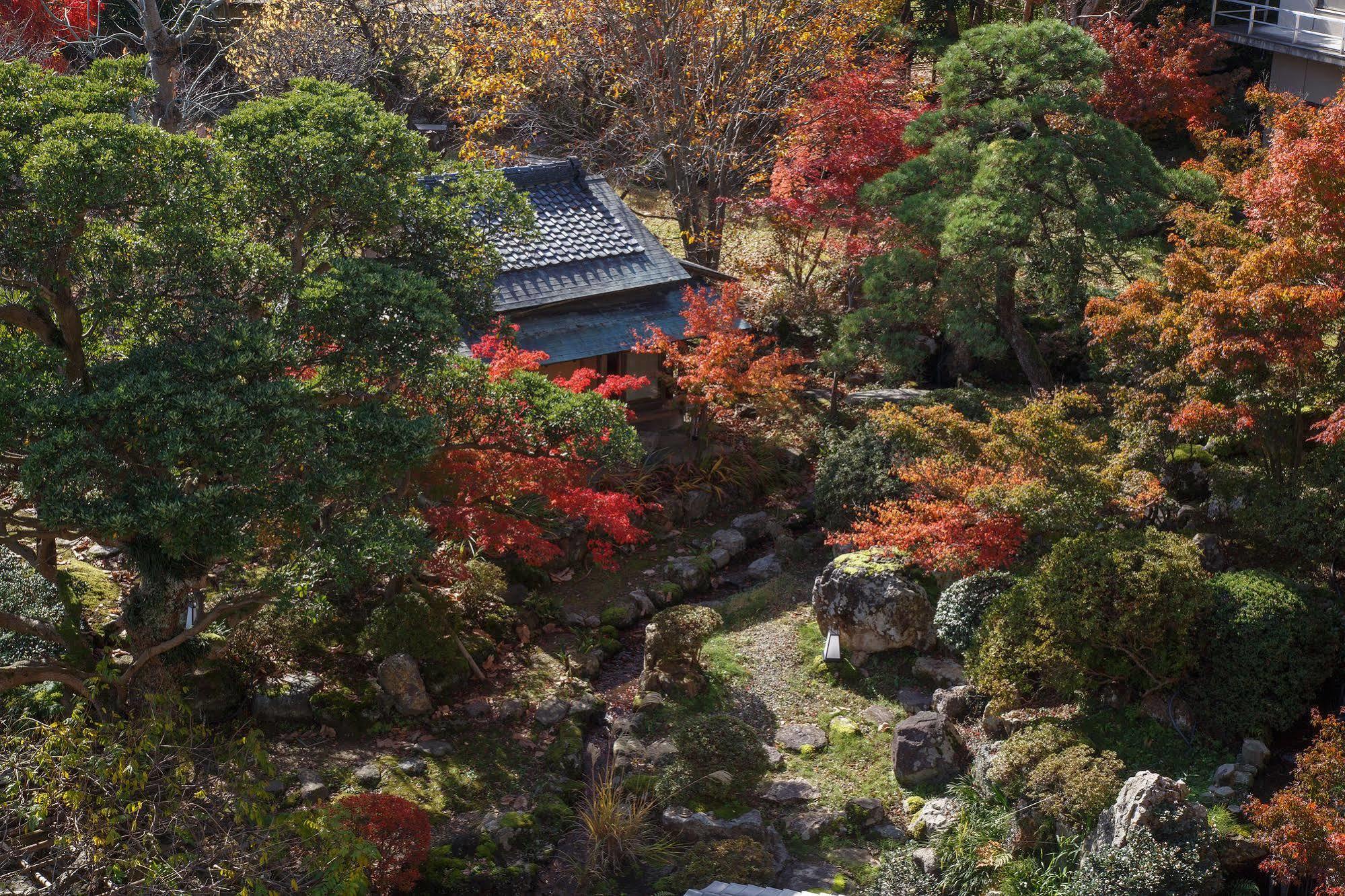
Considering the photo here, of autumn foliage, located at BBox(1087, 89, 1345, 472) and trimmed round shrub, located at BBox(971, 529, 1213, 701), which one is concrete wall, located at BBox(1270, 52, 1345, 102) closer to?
autumn foliage, located at BBox(1087, 89, 1345, 472)

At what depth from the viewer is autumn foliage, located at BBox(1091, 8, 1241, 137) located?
2520cm

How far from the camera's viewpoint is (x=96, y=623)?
15008 millimetres

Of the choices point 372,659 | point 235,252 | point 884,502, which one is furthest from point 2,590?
point 884,502

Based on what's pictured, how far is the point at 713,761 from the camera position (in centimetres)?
1342

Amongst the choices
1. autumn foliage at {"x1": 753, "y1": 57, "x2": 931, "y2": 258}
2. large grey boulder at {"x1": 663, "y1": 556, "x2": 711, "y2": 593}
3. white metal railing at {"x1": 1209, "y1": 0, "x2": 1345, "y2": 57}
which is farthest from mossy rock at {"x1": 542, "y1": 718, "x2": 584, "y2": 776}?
white metal railing at {"x1": 1209, "y1": 0, "x2": 1345, "y2": 57}

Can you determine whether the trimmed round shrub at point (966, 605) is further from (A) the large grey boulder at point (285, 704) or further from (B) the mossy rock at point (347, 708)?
(A) the large grey boulder at point (285, 704)

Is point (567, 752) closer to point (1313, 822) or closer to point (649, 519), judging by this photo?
point (649, 519)

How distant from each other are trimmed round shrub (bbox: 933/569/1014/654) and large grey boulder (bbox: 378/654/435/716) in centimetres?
680

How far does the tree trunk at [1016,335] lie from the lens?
19453mm

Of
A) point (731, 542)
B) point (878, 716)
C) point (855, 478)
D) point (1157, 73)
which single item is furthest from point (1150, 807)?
point (1157, 73)

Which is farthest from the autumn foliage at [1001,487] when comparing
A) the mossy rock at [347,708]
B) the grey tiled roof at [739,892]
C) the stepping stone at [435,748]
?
the mossy rock at [347,708]

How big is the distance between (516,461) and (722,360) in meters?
5.02

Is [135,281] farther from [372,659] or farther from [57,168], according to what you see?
[372,659]

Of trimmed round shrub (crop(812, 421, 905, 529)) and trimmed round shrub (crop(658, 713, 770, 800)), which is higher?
trimmed round shrub (crop(812, 421, 905, 529))
